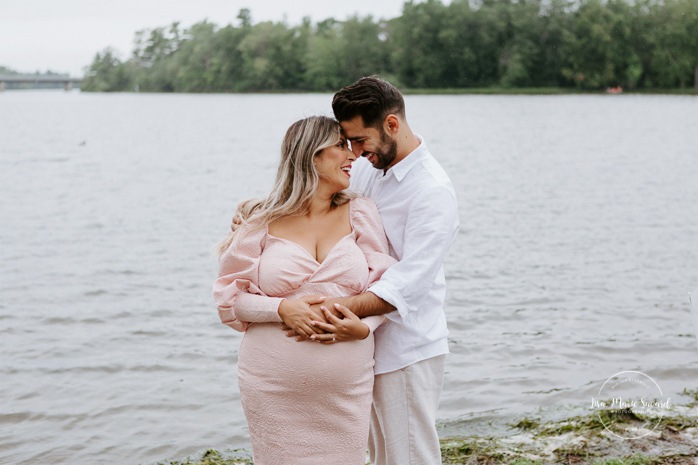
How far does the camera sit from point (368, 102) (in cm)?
382

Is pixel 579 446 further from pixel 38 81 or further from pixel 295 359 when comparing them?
pixel 38 81

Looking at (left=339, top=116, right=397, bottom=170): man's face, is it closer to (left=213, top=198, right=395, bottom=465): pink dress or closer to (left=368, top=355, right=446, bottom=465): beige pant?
(left=213, top=198, right=395, bottom=465): pink dress

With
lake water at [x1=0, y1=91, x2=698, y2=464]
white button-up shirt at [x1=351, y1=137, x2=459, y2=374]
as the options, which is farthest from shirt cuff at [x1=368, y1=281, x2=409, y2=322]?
lake water at [x1=0, y1=91, x2=698, y2=464]

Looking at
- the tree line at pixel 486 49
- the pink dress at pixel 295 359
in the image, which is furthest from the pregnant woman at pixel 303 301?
the tree line at pixel 486 49

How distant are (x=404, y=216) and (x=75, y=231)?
1414 cm

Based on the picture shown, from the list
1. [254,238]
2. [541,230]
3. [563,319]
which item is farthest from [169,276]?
[254,238]

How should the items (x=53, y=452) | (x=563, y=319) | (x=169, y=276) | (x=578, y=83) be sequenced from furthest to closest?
(x=578, y=83)
(x=169, y=276)
(x=563, y=319)
(x=53, y=452)

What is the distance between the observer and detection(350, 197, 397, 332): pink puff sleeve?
3.85 meters

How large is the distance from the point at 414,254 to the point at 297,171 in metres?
0.61

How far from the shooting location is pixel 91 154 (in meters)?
33.7

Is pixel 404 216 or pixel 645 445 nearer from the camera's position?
pixel 404 216

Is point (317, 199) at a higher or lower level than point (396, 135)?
lower

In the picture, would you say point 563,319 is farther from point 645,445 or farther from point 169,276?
point 169,276

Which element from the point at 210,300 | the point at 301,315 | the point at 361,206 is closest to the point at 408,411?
the point at 301,315
